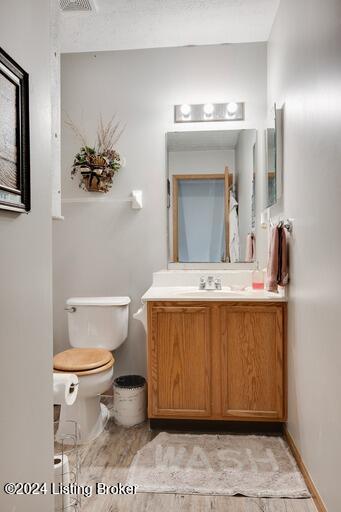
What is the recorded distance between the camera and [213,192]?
2.85 metres

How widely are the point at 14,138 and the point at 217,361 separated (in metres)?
1.80

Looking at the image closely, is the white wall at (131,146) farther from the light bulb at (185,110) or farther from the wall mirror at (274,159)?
the wall mirror at (274,159)

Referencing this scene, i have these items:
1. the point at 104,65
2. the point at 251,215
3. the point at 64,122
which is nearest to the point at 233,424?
the point at 251,215

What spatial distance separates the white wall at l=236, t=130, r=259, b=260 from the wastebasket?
133cm

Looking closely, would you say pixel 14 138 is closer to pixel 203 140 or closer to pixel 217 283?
pixel 217 283

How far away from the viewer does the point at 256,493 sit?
1.80m

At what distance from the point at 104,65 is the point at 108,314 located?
76.1 inches

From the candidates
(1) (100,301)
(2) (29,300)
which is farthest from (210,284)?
(2) (29,300)

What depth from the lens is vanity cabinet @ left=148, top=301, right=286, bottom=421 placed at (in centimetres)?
231

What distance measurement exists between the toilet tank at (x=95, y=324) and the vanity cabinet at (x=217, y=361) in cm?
43

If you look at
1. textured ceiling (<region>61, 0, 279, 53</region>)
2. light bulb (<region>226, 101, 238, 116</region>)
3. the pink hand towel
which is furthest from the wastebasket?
textured ceiling (<region>61, 0, 279, 53</region>)

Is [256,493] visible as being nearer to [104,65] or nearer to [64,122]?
[64,122]

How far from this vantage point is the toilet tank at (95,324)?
106 inches

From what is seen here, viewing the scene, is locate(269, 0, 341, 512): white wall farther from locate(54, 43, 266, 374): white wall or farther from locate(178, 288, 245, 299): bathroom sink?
locate(54, 43, 266, 374): white wall
